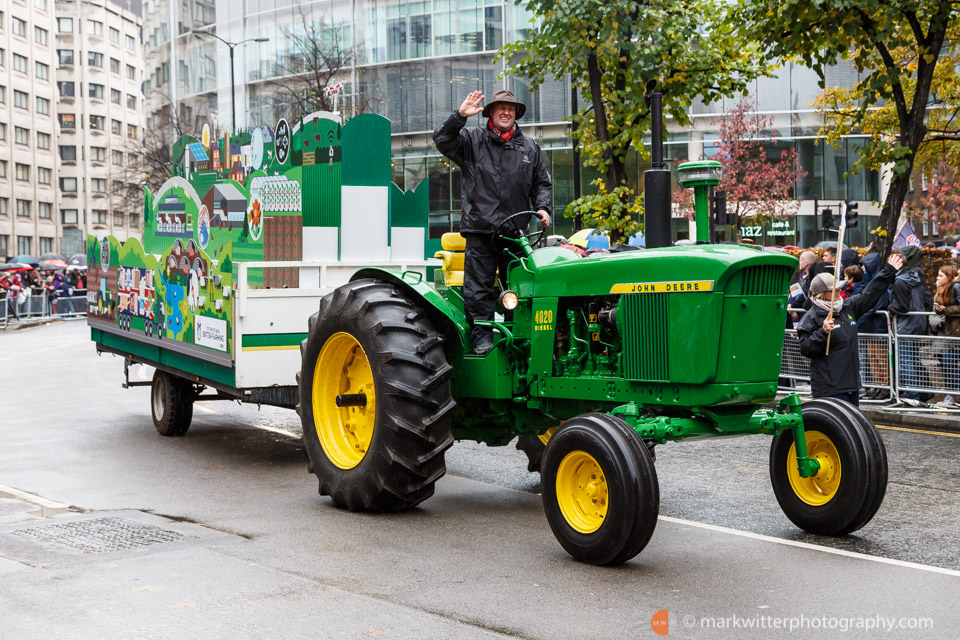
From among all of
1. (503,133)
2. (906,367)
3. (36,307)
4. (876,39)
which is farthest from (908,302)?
(36,307)

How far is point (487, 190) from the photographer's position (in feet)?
26.4

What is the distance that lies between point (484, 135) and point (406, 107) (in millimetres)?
44095

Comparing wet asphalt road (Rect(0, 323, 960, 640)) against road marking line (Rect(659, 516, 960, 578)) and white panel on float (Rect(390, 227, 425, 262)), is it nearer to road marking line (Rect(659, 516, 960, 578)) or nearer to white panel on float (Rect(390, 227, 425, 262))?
road marking line (Rect(659, 516, 960, 578))

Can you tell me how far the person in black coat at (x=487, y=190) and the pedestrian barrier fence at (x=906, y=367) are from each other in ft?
21.5

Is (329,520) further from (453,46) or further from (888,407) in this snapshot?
(453,46)

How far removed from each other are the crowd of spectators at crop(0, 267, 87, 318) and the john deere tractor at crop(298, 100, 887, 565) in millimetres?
30450

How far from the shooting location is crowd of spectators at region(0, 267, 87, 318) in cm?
3659

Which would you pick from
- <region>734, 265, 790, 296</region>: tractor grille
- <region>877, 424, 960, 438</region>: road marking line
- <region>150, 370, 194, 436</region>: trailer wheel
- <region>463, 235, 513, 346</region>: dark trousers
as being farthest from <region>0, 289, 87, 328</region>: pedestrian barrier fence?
<region>734, 265, 790, 296</region>: tractor grille

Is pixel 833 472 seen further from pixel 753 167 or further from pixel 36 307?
pixel 753 167

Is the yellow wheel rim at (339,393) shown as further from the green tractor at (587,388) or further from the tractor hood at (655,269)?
the tractor hood at (655,269)

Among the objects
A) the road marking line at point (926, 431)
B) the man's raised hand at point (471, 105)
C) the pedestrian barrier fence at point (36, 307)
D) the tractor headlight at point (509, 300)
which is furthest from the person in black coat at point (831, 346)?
the pedestrian barrier fence at point (36, 307)

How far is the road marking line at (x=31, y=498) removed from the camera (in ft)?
27.8

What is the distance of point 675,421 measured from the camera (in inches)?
267

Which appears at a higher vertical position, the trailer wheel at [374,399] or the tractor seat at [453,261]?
the tractor seat at [453,261]
